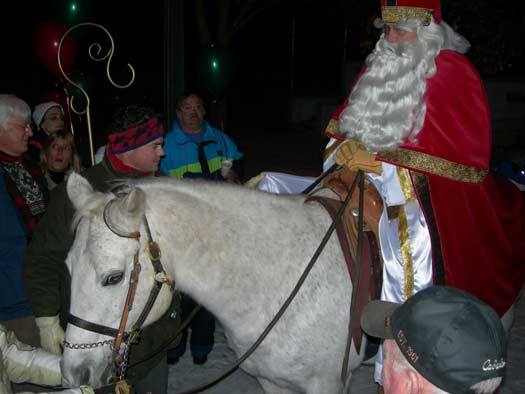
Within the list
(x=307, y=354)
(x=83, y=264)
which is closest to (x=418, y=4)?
(x=307, y=354)

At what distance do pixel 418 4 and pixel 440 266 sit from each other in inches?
64.9

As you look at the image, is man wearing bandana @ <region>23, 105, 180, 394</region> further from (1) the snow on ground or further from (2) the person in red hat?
(1) the snow on ground

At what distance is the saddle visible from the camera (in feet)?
8.67

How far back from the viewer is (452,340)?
124cm

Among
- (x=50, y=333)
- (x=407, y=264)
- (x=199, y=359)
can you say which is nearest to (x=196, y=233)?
(x=50, y=333)

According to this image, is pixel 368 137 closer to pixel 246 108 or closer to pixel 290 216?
pixel 290 216

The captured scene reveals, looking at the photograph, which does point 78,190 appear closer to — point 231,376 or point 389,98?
point 389,98

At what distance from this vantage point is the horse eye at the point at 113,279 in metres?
2.26

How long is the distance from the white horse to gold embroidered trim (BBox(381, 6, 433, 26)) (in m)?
1.38

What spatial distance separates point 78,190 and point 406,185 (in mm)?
1772

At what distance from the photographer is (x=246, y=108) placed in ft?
86.4

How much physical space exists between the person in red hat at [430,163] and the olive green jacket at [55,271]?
1298 millimetres

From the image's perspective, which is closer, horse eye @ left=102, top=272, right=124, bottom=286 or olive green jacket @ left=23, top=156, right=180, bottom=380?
horse eye @ left=102, top=272, right=124, bottom=286

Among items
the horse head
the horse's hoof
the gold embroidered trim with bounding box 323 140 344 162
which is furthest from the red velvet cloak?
the horse's hoof
